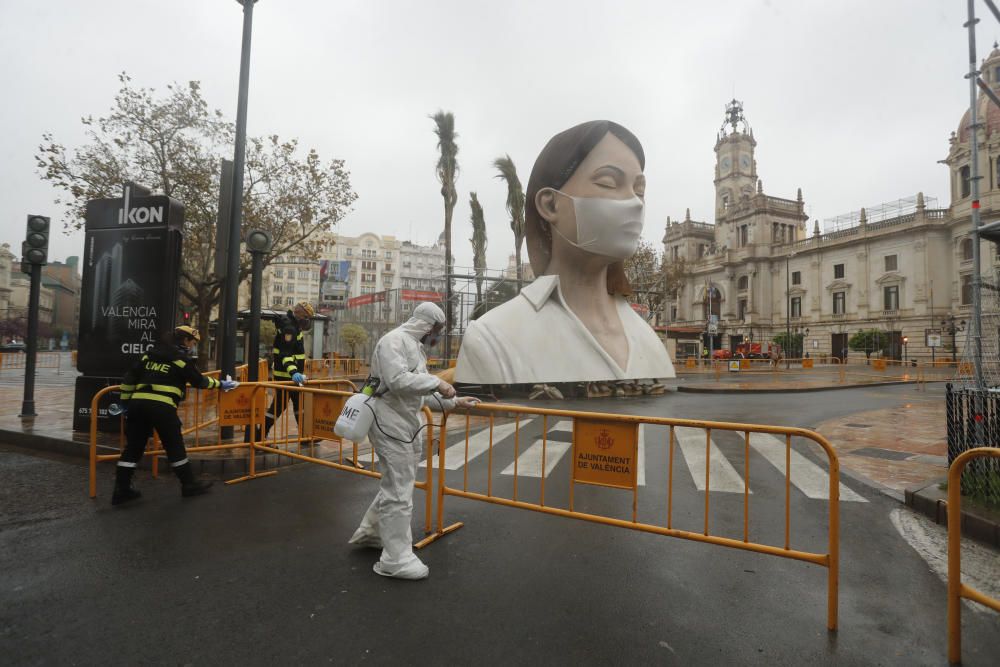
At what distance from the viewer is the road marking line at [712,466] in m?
5.36

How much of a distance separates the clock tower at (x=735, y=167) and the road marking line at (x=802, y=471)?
6191 centimetres

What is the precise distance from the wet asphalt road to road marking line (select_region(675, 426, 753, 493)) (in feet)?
2.02

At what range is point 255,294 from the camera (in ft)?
22.4

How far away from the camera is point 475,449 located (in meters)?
6.98

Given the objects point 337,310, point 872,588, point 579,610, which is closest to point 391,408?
point 579,610

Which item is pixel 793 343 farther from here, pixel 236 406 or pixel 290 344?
pixel 236 406

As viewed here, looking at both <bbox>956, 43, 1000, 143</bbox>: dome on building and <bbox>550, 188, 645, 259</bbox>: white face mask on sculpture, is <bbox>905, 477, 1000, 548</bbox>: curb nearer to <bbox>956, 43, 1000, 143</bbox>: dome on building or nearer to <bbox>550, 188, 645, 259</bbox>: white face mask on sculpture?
<bbox>550, 188, 645, 259</bbox>: white face mask on sculpture

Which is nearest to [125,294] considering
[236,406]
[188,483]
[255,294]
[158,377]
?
[255,294]

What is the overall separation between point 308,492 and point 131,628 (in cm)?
245

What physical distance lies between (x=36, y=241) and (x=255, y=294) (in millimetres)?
5138

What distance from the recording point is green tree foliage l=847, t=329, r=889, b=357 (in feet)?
141

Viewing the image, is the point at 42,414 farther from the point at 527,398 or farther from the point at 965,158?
the point at 965,158

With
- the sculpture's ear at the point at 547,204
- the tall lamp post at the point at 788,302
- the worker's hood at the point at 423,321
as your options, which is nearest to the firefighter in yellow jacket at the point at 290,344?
the worker's hood at the point at 423,321

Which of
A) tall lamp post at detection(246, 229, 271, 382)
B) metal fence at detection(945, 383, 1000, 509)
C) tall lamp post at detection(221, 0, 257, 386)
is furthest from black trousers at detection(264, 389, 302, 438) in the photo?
metal fence at detection(945, 383, 1000, 509)
